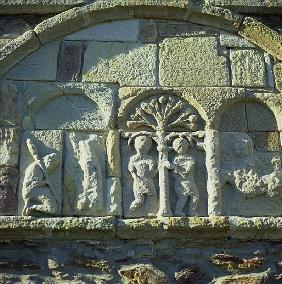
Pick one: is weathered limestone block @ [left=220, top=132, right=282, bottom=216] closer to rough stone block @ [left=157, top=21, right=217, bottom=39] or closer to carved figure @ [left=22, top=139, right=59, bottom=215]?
rough stone block @ [left=157, top=21, right=217, bottom=39]

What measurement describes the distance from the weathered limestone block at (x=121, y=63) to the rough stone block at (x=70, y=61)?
1.7 inches

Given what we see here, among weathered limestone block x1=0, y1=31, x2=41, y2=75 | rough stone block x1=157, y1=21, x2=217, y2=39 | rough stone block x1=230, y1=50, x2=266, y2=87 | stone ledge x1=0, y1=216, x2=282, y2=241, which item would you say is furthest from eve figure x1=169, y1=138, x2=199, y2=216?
weathered limestone block x1=0, y1=31, x2=41, y2=75

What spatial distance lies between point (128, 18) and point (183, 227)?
1628 mm

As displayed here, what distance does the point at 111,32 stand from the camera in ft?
17.3

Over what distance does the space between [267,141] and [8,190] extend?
67.1 inches

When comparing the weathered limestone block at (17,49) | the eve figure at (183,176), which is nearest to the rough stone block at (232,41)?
the eve figure at (183,176)

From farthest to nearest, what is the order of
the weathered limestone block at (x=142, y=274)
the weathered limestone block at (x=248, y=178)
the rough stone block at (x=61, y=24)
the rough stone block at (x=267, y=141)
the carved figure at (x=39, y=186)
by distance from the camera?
the rough stone block at (x=61, y=24) < the rough stone block at (x=267, y=141) < the weathered limestone block at (x=248, y=178) < the carved figure at (x=39, y=186) < the weathered limestone block at (x=142, y=274)

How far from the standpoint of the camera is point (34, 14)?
5324 mm

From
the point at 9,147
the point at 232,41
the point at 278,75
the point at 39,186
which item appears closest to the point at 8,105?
the point at 9,147

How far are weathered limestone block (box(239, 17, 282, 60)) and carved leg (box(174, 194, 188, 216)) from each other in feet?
4.17

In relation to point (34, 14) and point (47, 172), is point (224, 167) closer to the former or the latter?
point (47, 172)

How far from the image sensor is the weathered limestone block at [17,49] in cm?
507

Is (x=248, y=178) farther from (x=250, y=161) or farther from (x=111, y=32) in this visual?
(x=111, y=32)

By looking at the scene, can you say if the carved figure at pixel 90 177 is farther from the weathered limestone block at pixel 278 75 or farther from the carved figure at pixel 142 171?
the weathered limestone block at pixel 278 75
